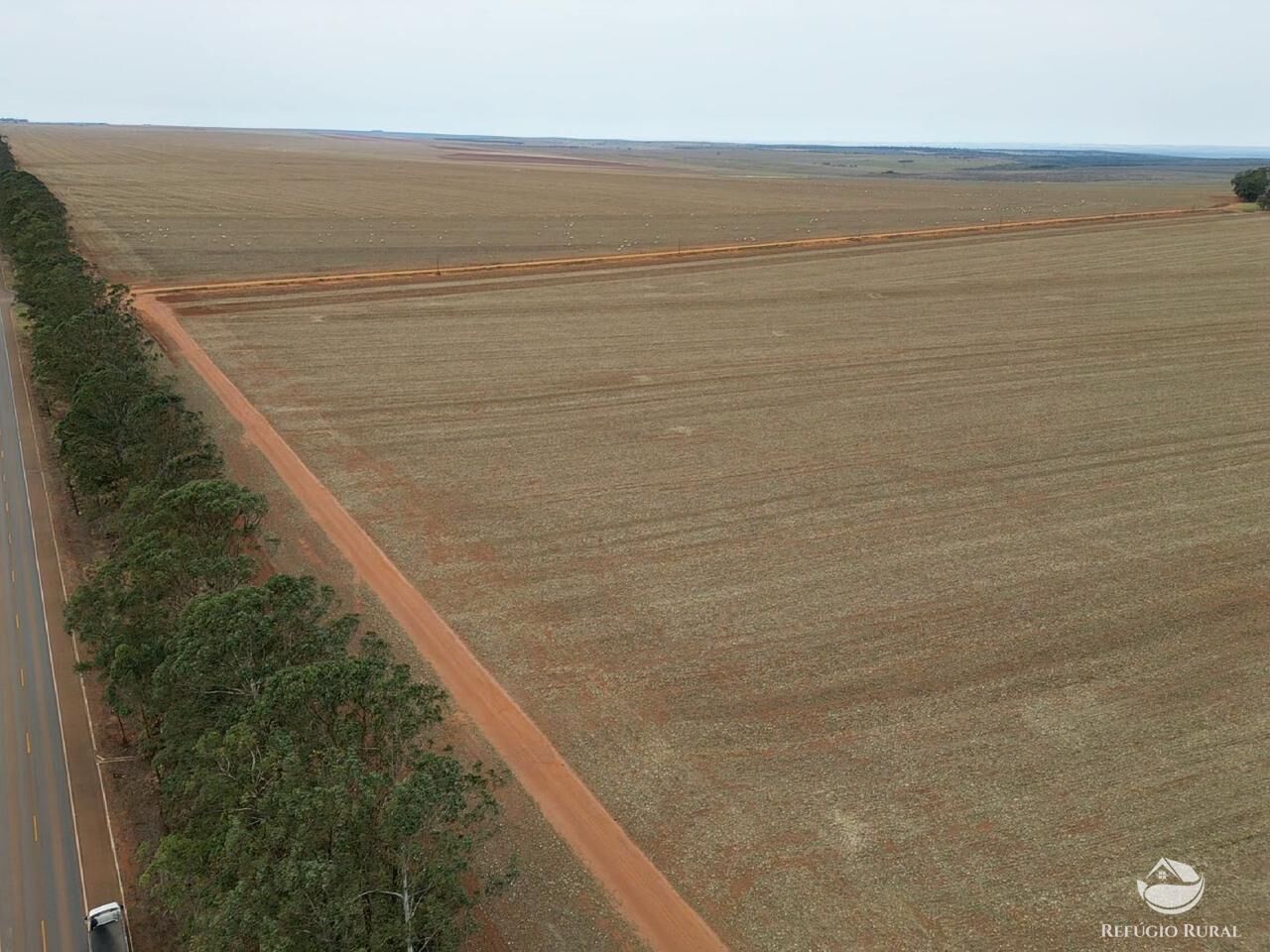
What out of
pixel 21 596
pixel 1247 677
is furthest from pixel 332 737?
pixel 1247 677

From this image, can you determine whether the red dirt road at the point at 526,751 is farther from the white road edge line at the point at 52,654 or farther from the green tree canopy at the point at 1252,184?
the green tree canopy at the point at 1252,184

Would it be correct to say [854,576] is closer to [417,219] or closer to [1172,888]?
[1172,888]

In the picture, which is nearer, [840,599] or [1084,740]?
[1084,740]

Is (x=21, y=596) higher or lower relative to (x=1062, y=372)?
lower

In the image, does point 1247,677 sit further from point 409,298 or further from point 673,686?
point 409,298

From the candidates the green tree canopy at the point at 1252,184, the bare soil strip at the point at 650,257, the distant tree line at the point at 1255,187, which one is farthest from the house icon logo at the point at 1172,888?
the green tree canopy at the point at 1252,184

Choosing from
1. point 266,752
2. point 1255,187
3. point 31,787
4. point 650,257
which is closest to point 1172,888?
point 266,752

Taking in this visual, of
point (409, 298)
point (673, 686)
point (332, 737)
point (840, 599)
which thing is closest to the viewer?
point (332, 737)
